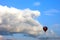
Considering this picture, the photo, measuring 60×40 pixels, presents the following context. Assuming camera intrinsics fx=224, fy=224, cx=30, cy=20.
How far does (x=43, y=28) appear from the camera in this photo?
105125 mm

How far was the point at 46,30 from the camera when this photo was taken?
104 m

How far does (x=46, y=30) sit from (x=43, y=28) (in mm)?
2126
